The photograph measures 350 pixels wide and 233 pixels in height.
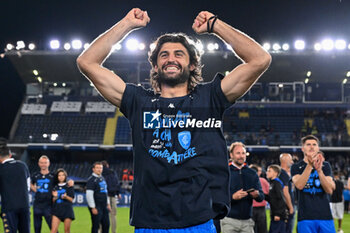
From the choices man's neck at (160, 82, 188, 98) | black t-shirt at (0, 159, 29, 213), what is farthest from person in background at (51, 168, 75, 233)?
man's neck at (160, 82, 188, 98)

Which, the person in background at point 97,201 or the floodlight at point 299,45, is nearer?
the person in background at point 97,201

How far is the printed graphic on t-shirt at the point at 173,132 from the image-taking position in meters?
2.48

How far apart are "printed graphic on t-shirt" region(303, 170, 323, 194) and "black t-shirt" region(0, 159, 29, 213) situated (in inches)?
205

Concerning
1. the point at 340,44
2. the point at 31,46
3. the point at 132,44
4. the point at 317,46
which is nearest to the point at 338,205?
the point at 317,46

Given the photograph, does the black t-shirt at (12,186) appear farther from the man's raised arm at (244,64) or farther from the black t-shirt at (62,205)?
the man's raised arm at (244,64)

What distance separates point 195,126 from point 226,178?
0.36 metres

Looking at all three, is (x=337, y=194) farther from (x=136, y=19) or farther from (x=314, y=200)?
(x=136, y=19)

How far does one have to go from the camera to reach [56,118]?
36812 millimetres

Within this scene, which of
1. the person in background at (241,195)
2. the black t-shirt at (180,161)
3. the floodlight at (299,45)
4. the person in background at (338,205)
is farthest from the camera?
the floodlight at (299,45)

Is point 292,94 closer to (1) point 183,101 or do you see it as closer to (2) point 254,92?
(2) point 254,92

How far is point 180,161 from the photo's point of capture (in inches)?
97.1

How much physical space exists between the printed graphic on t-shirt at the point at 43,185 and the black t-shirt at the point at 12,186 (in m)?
2.50

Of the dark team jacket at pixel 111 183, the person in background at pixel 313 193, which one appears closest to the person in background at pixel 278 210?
the person in background at pixel 313 193

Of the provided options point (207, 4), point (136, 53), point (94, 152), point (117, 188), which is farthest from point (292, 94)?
point (207, 4)
